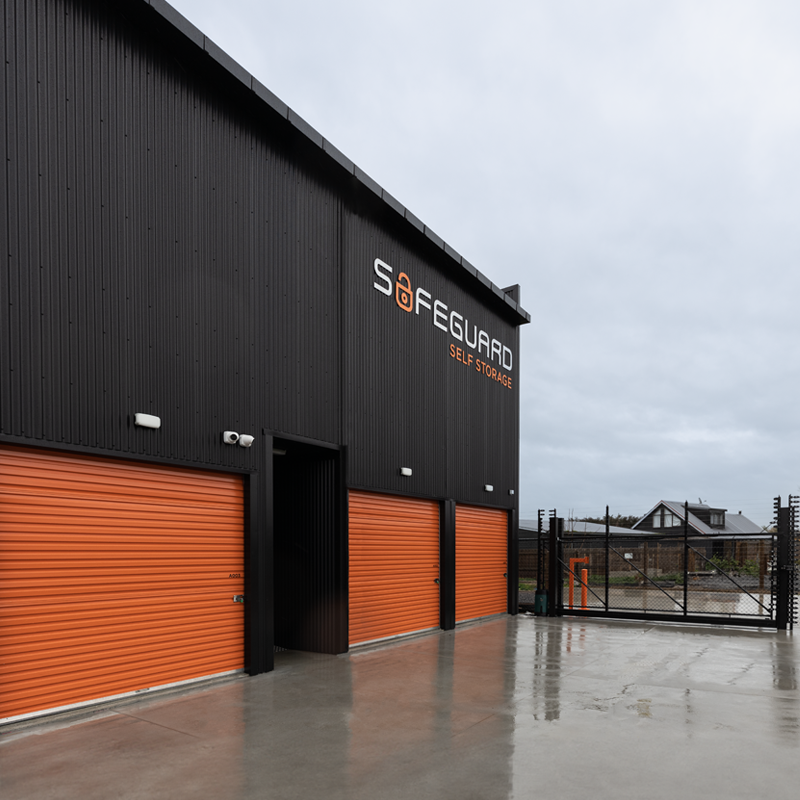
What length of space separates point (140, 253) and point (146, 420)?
1.95 m

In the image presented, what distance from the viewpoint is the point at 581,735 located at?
648 centimetres

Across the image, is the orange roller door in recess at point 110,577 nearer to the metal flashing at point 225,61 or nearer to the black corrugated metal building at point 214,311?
the black corrugated metal building at point 214,311

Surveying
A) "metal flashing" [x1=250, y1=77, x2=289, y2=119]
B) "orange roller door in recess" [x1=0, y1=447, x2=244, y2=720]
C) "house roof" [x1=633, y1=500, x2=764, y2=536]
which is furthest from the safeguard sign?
"house roof" [x1=633, y1=500, x2=764, y2=536]

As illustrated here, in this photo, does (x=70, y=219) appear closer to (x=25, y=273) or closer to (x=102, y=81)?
(x=25, y=273)

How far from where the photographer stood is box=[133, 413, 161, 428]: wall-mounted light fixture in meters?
7.81

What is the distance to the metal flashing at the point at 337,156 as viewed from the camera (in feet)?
35.8

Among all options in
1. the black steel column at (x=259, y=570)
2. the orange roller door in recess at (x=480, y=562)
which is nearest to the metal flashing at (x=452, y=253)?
the orange roller door in recess at (x=480, y=562)

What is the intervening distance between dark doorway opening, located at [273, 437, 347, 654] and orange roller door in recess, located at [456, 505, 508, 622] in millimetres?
4559

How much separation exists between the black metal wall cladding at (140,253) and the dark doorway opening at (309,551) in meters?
0.95

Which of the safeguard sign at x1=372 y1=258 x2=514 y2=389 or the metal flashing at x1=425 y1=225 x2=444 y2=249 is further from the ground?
the metal flashing at x1=425 y1=225 x2=444 y2=249

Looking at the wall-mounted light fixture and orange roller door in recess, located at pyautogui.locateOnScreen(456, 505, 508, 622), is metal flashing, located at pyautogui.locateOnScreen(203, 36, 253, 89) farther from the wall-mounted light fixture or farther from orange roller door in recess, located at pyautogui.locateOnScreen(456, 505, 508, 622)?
orange roller door in recess, located at pyautogui.locateOnScreen(456, 505, 508, 622)

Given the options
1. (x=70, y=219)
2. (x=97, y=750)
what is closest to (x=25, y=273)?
(x=70, y=219)

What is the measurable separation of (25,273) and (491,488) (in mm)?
11708

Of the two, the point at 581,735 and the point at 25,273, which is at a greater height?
the point at 25,273
